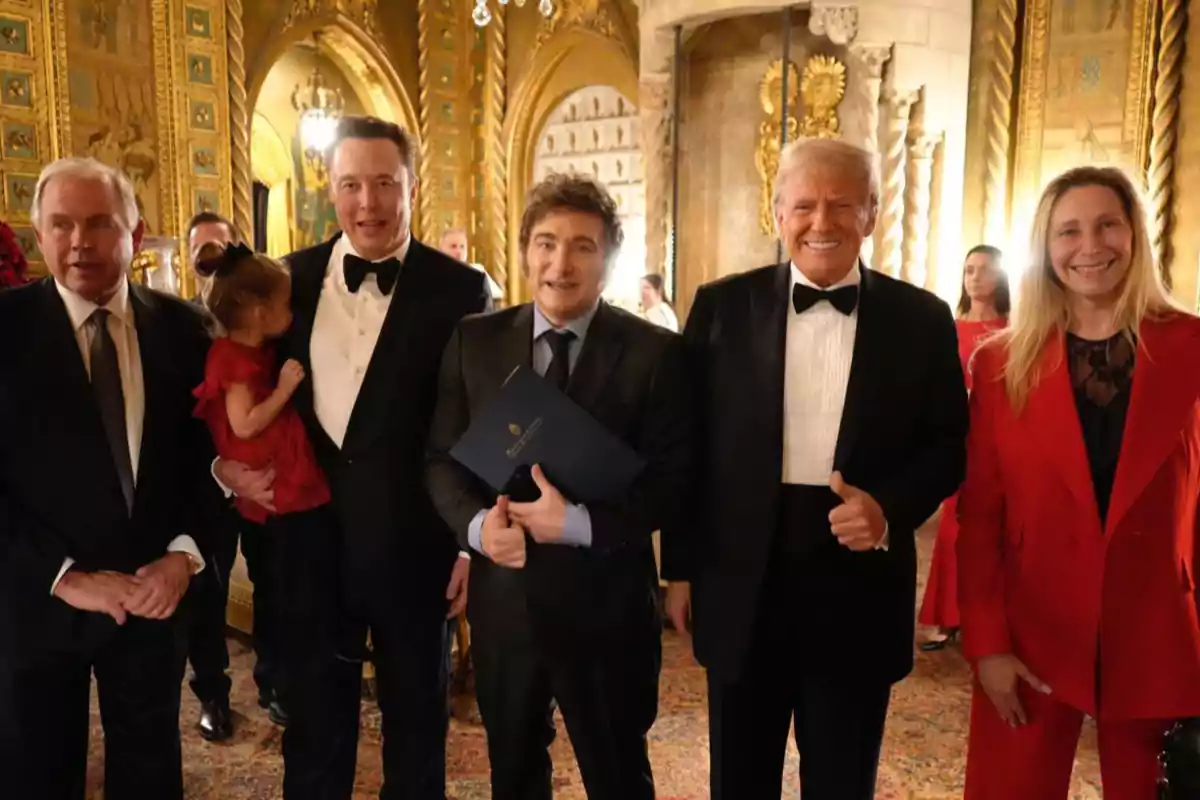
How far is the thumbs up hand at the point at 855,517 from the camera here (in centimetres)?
167

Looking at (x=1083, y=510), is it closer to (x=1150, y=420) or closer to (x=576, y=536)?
(x=1150, y=420)

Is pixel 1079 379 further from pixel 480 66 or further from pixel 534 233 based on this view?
pixel 480 66

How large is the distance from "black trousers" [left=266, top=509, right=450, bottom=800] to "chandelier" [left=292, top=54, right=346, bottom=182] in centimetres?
739

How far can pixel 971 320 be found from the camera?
405 cm

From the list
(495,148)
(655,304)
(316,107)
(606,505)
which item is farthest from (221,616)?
(495,148)

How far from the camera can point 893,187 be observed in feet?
21.0

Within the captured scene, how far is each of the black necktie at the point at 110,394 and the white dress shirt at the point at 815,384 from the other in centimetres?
135

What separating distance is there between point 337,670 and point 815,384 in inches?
48.9

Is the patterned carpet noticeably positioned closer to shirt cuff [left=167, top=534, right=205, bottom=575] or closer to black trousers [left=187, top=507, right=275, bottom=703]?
black trousers [left=187, top=507, right=275, bottom=703]

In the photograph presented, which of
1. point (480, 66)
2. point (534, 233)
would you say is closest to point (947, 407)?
point (534, 233)

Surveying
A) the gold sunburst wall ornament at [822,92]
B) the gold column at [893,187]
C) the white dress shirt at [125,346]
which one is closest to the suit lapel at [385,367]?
the white dress shirt at [125,346]

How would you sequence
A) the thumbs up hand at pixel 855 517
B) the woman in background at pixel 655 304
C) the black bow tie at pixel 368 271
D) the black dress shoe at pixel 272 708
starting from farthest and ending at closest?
the woman in background at pixel 655 304 < the black dress shoe at pixel 272 708 < the black bow tie at pixel 368 271 < the thumbs up hand at pixel 855 517

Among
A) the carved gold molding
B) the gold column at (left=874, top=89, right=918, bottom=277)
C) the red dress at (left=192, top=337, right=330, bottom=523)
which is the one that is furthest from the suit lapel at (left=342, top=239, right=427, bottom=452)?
the carved gold molding

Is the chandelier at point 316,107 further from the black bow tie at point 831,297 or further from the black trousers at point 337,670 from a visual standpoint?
the black bow tie at point 831,297
